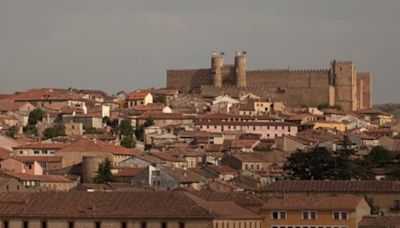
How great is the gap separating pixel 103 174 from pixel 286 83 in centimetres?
6431

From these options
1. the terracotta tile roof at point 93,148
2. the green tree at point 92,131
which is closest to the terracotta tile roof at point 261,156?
the terracotta tile roof at point 93,148

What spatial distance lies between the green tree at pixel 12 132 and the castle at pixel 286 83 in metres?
31.3

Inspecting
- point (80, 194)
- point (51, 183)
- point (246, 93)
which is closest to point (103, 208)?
point (80, 194)

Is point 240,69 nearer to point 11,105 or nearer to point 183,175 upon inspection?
point 11,105

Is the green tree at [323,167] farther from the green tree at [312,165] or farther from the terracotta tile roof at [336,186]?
the terracotta tile roof at [336,186]

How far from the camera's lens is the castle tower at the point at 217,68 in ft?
509

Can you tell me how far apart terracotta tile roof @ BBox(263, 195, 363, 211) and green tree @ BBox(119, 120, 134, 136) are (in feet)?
177

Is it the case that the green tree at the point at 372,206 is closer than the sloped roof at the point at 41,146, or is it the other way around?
the green tree at the point at 372,206

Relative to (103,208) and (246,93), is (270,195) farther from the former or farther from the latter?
(246,93)

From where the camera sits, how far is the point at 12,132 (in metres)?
119

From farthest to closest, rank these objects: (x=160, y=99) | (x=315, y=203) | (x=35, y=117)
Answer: (x=160, y=99), (x=35, y=117), (x=315, y=203)

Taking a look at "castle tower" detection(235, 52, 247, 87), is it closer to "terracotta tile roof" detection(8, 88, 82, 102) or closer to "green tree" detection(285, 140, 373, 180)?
"terracotta tile roof" detection(8, 88, 82, 102)

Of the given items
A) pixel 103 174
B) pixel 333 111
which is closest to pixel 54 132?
pixel 333 111

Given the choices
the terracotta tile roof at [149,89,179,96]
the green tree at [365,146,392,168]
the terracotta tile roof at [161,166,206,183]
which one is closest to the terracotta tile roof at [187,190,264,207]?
the terracotta tile roof at [161,166,206,183]
